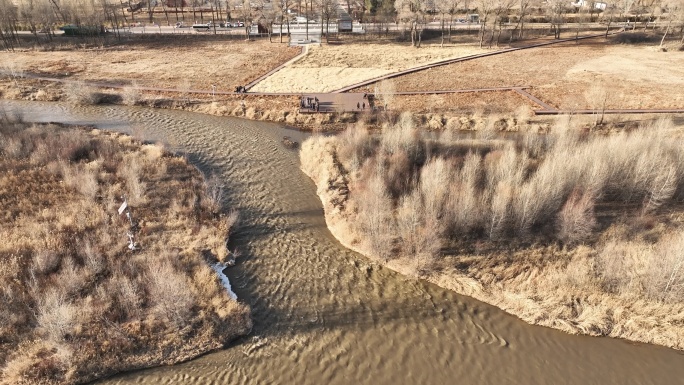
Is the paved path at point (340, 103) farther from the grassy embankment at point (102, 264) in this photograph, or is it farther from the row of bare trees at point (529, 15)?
the row of bare trees at point (529, 15)

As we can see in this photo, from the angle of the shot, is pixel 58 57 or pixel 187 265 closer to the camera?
pixel 187 265

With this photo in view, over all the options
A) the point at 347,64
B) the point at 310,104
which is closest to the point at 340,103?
the point at 310,104

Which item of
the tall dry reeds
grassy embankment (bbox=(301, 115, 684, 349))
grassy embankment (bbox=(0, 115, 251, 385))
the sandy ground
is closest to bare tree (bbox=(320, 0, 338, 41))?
the sandy ground

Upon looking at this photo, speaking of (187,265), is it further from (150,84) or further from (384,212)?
(150,84)

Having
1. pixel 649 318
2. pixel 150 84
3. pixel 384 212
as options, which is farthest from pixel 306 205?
pixel 150 84

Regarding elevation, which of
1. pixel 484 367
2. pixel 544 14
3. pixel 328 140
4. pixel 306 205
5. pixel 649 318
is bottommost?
pixel 484 367

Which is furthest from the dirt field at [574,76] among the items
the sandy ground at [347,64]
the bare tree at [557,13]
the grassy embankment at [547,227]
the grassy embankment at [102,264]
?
the grassy embankment at [102,264]
